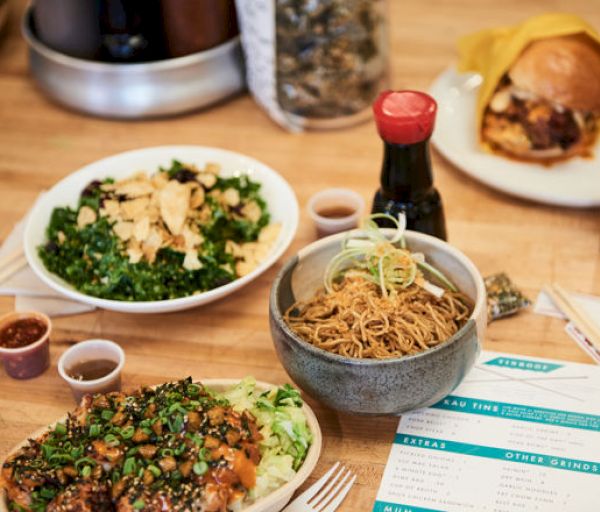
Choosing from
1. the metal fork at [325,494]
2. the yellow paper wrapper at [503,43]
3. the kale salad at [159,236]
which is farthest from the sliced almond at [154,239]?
the yellow paper wrapper at [503,43]

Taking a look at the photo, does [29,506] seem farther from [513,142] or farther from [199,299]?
[513,142]

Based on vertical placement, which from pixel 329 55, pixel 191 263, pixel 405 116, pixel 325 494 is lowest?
pixel 325 494

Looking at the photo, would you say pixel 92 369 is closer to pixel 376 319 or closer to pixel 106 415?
pixel 106 415

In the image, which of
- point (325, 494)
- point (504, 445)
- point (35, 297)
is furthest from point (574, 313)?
point (35, 297)

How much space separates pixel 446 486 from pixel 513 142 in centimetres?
94

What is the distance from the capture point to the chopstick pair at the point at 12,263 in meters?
1.68

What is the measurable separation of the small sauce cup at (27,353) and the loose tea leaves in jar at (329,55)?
87 centimetres

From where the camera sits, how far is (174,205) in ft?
5.30

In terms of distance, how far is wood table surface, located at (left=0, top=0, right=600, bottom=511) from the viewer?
1.44m

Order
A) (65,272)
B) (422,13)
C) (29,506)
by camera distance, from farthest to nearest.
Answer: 1. (422,13)
2. (65,272)
3. (29,506)

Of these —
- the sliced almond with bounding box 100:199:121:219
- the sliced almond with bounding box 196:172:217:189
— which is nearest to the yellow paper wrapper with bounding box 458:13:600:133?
the sliced almond with bounding box 196:172:217:189

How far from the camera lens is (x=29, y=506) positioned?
3.62 feet

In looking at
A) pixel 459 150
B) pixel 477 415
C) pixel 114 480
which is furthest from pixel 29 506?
pixel 459 150

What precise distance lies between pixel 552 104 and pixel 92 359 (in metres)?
1.17
